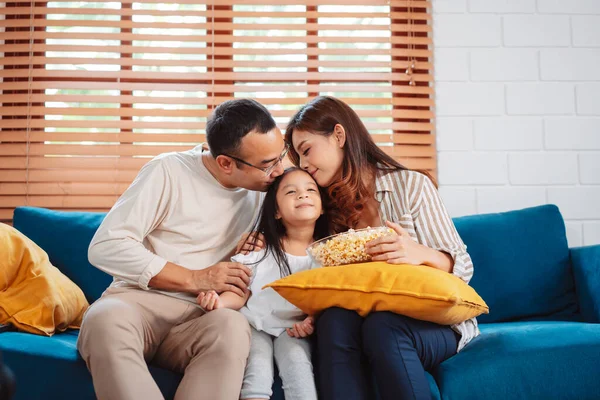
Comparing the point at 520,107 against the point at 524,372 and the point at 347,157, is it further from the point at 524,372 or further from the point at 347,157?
the point at 524,372

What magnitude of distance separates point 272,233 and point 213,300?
0.30 m

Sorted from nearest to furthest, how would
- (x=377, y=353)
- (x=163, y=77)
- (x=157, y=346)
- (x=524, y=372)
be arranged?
(x=377, y=353) < (x=524, y=372) < (x=157, y=346) < (x=163, y=77)

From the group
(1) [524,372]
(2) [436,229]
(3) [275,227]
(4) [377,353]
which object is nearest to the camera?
(4) [377,353]

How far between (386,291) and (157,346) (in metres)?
0.67

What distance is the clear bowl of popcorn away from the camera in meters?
1.63

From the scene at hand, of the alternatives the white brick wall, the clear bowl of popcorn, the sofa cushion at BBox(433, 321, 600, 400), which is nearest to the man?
the clear bowl of popcorn

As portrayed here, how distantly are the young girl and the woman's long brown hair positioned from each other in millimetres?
69

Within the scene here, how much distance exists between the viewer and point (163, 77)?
2703mm

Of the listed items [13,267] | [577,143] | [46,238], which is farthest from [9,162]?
[577,143]

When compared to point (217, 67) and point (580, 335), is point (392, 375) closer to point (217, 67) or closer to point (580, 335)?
point (580, 335)

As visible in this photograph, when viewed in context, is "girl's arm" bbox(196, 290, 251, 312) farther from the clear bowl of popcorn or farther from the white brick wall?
the white brick wall

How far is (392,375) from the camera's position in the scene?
4.66 ft

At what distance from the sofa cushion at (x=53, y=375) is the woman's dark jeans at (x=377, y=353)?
42 centimetres

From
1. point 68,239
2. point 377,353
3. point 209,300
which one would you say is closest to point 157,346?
point 209,300
